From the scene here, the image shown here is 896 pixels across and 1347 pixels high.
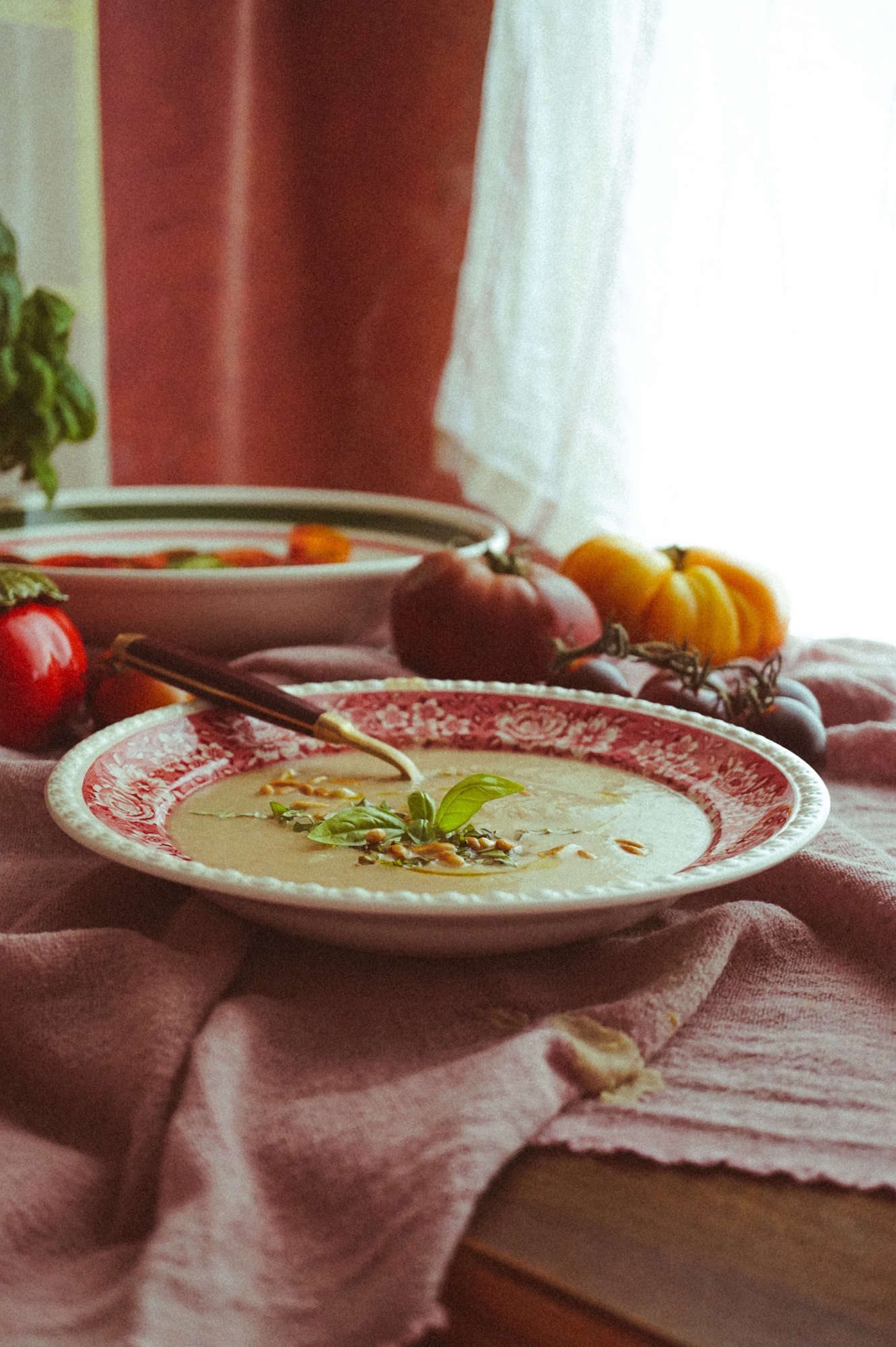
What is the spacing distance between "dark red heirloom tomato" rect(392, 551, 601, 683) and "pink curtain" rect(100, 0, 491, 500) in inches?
41.3

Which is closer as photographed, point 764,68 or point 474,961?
point 474,961

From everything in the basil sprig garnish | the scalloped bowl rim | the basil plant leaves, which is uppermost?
the basil plant leaves

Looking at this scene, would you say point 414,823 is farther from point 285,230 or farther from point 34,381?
point 285,230

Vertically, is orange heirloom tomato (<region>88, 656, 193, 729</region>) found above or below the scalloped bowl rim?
below

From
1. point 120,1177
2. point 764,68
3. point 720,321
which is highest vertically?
point 764,68

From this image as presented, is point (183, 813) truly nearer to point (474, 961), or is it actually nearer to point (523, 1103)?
point (474, 961)

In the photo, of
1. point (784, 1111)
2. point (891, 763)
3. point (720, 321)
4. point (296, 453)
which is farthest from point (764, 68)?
point (784, 1111)

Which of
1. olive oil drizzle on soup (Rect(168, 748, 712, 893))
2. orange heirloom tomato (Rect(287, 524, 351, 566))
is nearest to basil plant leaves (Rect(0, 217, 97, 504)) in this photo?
orange heirloom tomato (Rect(287, 524, 351, 566))

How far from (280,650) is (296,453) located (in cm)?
125

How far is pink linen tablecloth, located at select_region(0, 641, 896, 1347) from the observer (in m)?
0.44

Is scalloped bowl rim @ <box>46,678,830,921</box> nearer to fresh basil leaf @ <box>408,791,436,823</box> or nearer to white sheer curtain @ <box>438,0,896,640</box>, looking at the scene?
fresh basil leaf @ <box>408,791,436,823</box>

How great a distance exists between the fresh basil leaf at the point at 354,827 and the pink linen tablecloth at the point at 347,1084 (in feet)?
0.19

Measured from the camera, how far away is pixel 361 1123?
500 mm

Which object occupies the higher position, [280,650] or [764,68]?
[764,68]
